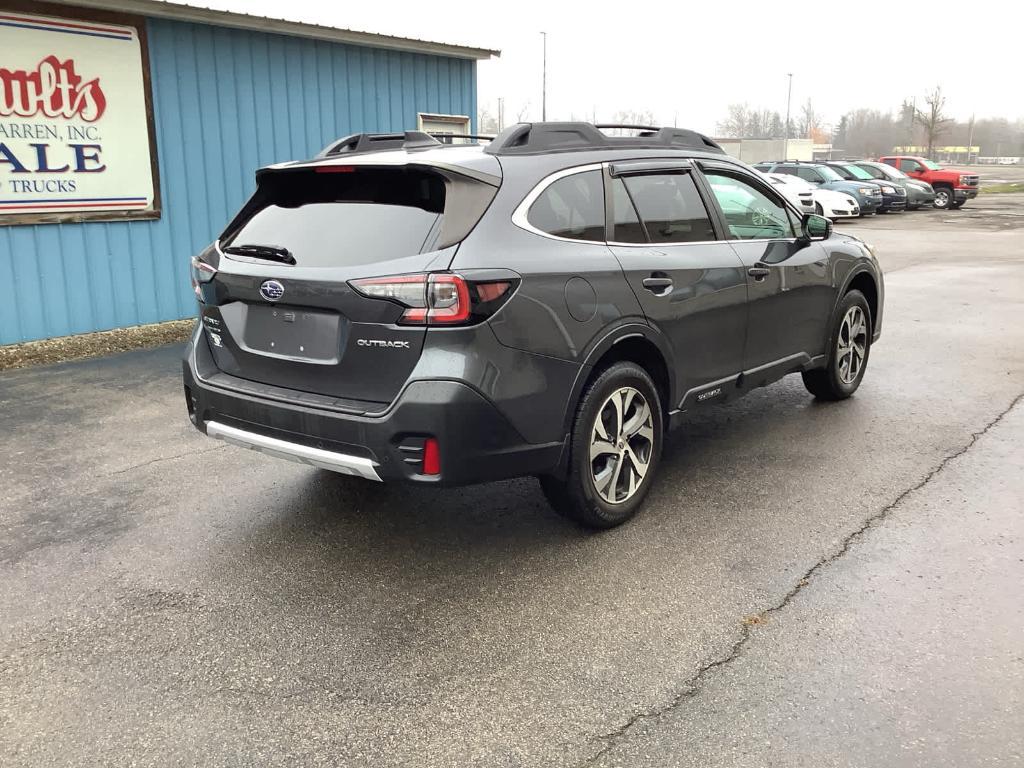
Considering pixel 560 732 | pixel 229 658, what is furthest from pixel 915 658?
pixel 229 658

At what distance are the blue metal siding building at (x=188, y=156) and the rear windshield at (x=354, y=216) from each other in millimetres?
5549

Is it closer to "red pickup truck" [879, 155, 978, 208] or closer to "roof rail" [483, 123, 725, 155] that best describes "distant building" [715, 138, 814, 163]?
"red pickup truck" [879, 155, 978, 208]

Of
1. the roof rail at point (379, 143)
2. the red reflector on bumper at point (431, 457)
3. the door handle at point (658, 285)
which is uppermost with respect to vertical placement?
the roof rail at point (379, 143)

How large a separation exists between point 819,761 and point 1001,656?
986 mm

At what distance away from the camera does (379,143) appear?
14.8ft

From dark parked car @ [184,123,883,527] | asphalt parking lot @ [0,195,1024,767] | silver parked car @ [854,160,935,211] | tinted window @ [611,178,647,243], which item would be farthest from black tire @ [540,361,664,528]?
silver parked car @ [854,160,935,211]

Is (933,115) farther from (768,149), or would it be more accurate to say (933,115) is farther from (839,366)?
(839,366)

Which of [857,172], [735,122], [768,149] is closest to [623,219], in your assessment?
[857,172]

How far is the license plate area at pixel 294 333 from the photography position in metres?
3.62

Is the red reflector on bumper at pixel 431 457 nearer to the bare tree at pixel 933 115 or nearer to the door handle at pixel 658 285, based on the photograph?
the door handle at pixel 658 285

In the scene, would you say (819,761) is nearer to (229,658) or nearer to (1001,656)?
(1001,656)

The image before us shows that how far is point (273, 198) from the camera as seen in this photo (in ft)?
13.7

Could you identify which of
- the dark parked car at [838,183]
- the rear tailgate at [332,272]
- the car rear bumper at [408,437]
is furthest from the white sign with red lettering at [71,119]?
the dark parked car at [838,183]

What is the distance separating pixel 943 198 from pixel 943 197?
0.04 m
